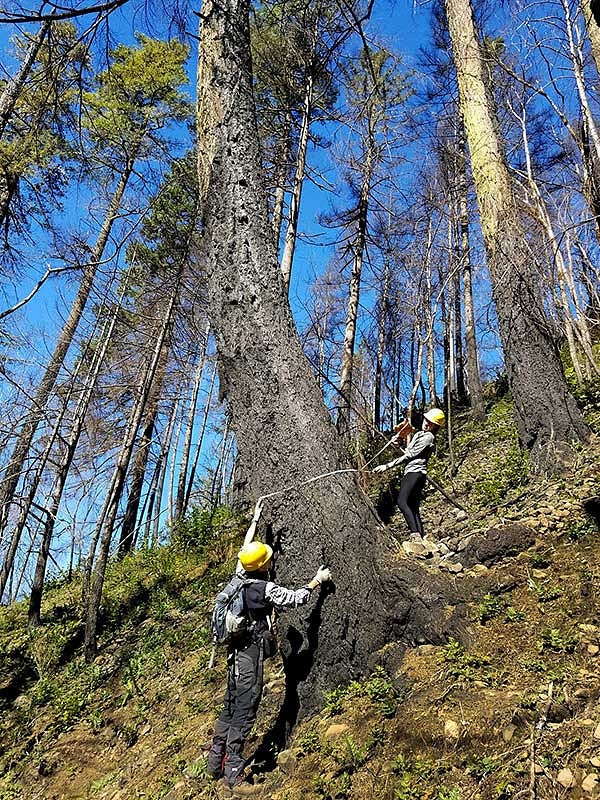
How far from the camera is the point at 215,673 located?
4.96m

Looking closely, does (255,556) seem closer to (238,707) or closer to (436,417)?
(238,707)

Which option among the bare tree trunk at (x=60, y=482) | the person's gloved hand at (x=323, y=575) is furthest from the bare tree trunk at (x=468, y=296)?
the person's gloved hand at (x=323, y=575)

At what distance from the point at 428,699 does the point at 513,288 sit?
500 cm

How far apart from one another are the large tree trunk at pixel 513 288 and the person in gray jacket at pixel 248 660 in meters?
3.38

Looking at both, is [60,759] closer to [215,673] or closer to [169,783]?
[215,673]

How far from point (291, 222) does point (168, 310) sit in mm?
3259

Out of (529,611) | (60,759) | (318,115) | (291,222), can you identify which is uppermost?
(318,115)

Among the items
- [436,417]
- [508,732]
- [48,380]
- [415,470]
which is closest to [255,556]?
[508,732]

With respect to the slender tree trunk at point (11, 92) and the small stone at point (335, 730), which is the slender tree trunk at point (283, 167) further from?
the small stone at point (335, 730)

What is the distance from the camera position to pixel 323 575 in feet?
9.98

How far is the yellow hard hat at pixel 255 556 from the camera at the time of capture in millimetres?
3389

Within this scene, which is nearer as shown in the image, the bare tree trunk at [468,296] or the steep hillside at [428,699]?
Result: the steep hillside at [428,699]

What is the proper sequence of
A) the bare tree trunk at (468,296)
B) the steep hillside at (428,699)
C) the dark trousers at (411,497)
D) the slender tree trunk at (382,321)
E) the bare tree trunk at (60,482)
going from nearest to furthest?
1. the steep hillside at (428,699)
2. the dark trousers at (411,497)
3. the bare tree trunk at (60,482)
4. the bare tree trunk at (468,296)
5. the slender tree trunk at (382,321)

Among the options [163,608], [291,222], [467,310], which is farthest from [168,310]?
[467,310]
